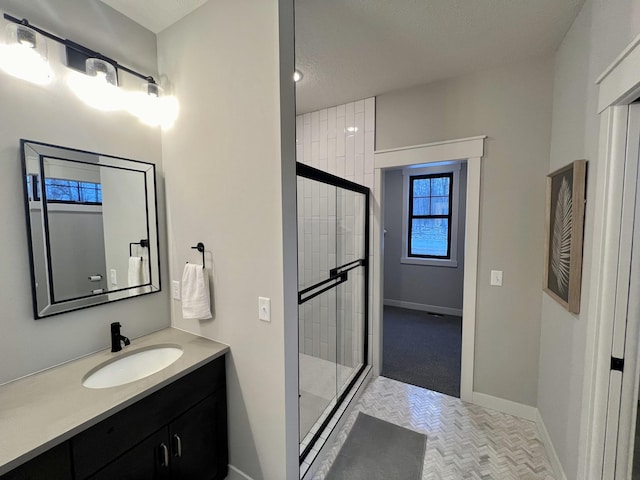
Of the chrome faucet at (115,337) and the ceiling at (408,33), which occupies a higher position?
the ceiling at (408,33)

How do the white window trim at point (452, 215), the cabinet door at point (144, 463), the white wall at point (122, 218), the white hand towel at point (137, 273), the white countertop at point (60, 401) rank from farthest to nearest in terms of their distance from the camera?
the white window trim at point (452, 215)
the white hand towel at point (137, 273)
the white wall at point (122, 218)
the cabinet door at point (144, 463)
the white countertop at point (60, 401)

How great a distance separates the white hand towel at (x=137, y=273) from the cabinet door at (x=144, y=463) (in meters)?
0.82

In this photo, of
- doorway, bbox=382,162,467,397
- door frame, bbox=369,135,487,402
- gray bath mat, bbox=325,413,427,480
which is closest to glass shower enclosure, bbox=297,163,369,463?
gray bath mat, bbox=325,413,427,480

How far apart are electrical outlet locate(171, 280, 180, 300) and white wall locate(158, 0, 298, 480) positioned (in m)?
0.23

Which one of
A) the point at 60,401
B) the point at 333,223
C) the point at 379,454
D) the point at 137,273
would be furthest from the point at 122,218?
the point at 379,454

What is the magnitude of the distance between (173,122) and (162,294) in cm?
112

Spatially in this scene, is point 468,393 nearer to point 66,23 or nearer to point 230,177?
point 230,177

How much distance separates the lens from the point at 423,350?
10.6ft

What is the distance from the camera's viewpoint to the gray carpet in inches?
104

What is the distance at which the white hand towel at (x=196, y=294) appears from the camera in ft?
5.02

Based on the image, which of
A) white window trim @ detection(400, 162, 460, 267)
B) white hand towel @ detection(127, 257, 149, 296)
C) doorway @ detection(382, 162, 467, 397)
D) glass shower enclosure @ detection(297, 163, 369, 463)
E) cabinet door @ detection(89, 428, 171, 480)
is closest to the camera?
cabinet door @ detection(89, 428, 171, 480)

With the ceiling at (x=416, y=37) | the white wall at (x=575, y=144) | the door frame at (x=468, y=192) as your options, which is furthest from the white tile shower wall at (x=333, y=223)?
the white wall at (x=575, y=144)

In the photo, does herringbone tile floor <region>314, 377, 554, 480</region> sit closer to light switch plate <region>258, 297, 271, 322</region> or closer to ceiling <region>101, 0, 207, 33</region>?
light switch plate <region>258, 297, 271, 322</region>

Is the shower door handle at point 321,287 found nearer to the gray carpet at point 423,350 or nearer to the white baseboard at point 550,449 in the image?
the gray carpet at point 423,350
